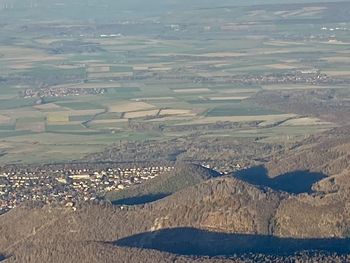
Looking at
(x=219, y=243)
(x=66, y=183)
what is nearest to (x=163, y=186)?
(x=66, y=183)

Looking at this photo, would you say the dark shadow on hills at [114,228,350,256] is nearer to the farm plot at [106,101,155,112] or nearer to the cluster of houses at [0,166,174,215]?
the cluster of houses at [0,166,174,215]

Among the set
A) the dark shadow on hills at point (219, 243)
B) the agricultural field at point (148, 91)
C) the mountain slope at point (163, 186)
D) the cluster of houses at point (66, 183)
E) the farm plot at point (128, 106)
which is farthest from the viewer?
the farm plot at point (128, 106)

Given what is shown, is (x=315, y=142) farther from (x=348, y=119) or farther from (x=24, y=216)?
(x=24, y=216)

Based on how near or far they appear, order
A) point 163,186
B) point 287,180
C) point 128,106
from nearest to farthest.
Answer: point 287,180 → point 163,186 → point 128,106

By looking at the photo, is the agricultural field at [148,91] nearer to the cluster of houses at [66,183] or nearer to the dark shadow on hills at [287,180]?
the cluster of houses at [66,183]

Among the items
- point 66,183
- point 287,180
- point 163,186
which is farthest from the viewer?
point 66,183

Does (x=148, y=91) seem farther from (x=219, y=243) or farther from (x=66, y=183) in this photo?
(x=219, y=243)

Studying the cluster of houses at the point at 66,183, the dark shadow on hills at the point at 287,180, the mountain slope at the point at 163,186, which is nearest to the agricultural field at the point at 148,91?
the cluster of houses at the point at 66,183
